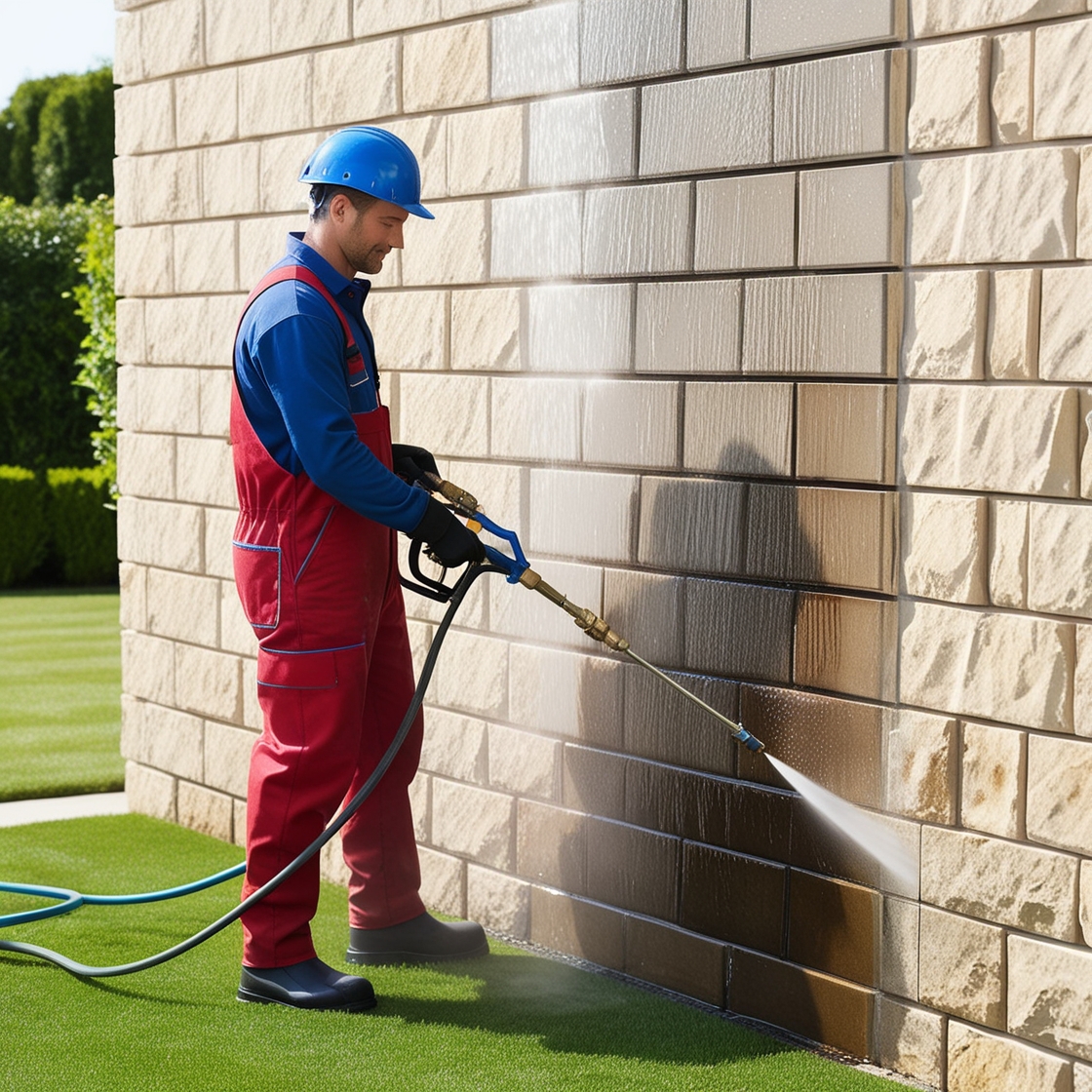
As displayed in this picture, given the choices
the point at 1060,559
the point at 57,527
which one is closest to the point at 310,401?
the point at 1060,559

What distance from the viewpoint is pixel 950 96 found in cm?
320

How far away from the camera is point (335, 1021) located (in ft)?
12.1

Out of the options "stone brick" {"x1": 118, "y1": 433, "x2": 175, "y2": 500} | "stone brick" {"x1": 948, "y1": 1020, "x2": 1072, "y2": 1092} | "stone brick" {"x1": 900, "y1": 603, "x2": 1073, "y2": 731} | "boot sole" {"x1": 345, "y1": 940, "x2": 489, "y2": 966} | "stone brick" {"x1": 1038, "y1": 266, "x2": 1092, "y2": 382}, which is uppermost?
"stone brick" {"x1": 1038, "y1": 266, "x2": 1092, "y2": 382}

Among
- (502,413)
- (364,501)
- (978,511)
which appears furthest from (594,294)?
(978,511)

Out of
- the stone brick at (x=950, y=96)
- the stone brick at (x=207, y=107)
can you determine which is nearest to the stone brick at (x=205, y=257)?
the stone brick at (x=207, y=107)

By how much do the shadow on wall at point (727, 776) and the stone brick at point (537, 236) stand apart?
67cm

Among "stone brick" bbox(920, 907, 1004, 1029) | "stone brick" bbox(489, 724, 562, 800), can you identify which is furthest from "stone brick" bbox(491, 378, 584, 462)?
"stone brick" bbox(920, 907, 1004, 1029)

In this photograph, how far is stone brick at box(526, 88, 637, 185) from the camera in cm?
395

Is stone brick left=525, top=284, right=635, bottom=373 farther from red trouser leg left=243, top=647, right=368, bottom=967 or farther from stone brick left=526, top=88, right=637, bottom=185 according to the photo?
red trouser leg left=243, top=647, right=368, bottom=967

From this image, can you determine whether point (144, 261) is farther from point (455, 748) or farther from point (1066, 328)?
point (1066, 328)

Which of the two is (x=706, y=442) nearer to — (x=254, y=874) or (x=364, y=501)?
(x=364, y=501)

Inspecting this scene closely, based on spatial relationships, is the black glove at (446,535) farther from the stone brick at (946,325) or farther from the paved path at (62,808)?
the paved path at (62,808)

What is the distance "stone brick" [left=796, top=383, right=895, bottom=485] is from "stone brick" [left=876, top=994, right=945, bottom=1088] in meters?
1.09

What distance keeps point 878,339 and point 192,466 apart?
2.86 m
